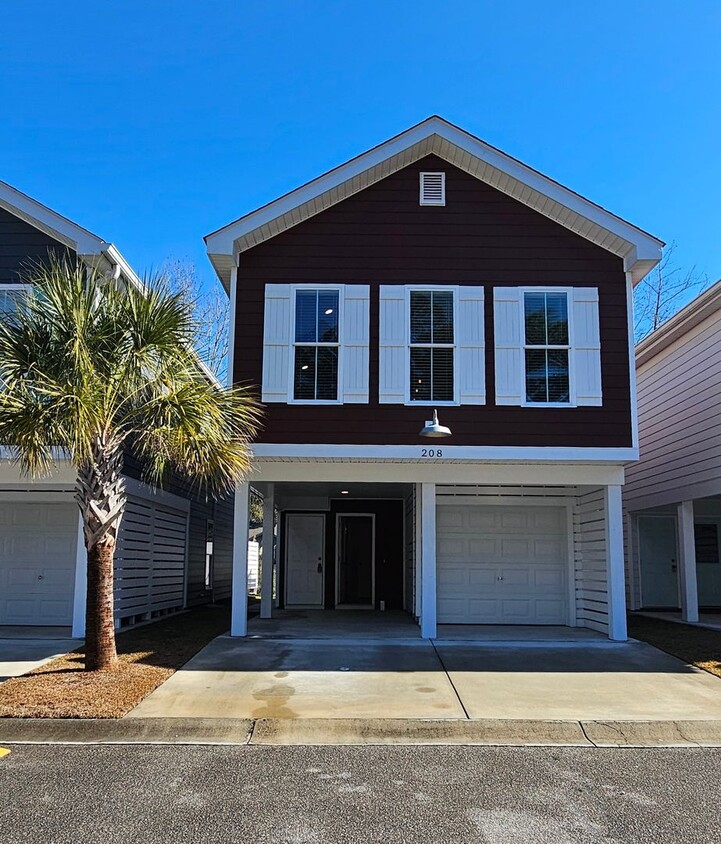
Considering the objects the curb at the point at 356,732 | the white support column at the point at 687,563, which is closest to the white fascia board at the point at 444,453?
the white support column at the point at 687,563

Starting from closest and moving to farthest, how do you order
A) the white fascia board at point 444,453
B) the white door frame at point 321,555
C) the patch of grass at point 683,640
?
the patch of grass at point 683,640 < the white fascia board at point 444,453 < the white door frame at point 321,555

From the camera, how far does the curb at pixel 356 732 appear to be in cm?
653

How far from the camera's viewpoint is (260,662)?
31.6ft

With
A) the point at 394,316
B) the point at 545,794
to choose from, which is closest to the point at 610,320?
the point at 394,316

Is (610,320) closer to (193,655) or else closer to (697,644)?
(697,644)

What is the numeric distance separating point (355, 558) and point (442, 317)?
25.7 ft

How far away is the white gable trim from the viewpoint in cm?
1145

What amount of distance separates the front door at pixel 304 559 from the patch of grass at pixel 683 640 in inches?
268

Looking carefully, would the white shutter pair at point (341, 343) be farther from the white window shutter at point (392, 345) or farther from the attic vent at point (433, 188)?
the attic vent at point (433, 188)

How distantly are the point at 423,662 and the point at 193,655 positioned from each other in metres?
3.09

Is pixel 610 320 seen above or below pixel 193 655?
above

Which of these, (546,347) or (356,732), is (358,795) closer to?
(356,732)

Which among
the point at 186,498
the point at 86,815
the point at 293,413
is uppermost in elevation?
the point at 293,413

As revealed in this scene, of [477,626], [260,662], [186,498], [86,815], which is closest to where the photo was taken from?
[86,815]
